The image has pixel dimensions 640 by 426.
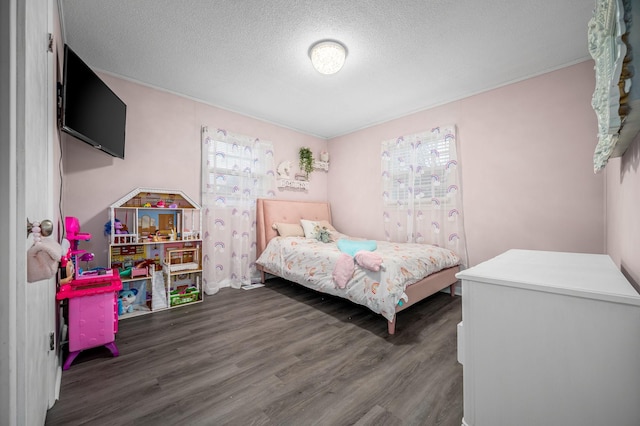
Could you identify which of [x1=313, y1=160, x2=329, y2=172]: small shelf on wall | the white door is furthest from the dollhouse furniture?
[x1=313, y1=160, x2=329, y2=172]: small shelf on wall

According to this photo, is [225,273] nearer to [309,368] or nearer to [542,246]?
[309,368]

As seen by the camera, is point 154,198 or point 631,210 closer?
point 631,210

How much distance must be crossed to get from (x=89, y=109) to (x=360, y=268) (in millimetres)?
2670

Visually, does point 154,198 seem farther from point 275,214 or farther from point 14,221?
point 14,221

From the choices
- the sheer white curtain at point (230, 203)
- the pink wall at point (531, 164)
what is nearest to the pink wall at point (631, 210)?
the pink wall at point (531, 164)

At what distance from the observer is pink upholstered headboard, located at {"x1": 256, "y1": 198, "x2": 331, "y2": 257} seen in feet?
12.4

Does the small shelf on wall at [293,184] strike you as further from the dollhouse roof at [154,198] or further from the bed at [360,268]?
the dollhouse roof at [154,198]

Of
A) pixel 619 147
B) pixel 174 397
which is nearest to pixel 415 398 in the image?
pixel 174 397

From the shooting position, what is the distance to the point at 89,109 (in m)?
1.98

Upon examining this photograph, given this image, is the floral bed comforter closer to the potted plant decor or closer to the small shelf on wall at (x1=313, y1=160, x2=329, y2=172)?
the potted plant decor

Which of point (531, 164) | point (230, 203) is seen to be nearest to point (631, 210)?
point (531, 164)

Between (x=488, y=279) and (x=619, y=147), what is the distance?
0.96 metres

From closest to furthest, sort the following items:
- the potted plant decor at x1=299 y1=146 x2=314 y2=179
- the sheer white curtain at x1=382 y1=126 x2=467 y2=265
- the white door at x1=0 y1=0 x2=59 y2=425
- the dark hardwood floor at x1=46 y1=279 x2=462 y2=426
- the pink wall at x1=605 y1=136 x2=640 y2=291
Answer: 1. the white door at x1=0 y1=0 x2=59 y2=425
2. the pink wall at x1=605 y1=136 x2=640 y2=291
3. the dark hardwood floor at x1=46 y1=279 x2=462 y2=426
4. the sheer white curtain at x1=382 y1=126 x2=467 y2=265
5. the potted plant decor at x1=299 y1=146 x2=314 y2=179

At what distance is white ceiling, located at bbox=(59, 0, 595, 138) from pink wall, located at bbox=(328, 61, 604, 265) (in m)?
0.23
